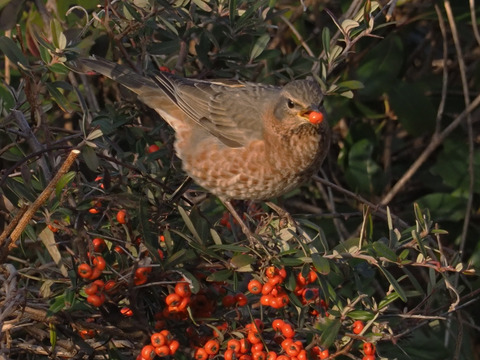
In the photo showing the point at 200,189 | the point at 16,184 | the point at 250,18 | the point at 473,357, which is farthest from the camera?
the point at 473,357

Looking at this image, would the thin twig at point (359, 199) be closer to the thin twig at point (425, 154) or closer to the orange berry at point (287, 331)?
the thin twig at point (425, 154)

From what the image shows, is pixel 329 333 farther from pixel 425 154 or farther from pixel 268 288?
pixel 425 154

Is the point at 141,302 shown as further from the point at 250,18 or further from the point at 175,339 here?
the point at 250,18

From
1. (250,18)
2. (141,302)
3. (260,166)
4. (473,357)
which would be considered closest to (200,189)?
(260,166)

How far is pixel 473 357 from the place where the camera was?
425cm

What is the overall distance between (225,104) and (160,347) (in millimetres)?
1589

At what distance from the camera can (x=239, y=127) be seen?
3658mm

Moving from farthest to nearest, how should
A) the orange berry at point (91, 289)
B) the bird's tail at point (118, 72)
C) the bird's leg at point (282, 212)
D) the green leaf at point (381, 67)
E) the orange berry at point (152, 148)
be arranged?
the green leaf at point (381, 67) < the orange berry at point (152, 148) < the bird's tail at point (118, 72) < the bird's leg at point (282, 212) < the orange berry at point (91, 289)

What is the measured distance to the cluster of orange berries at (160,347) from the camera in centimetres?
246

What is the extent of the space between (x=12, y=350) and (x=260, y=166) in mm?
1308

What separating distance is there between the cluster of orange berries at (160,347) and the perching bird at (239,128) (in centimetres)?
103

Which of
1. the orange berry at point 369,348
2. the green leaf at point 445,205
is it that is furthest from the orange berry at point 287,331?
the green leaf at point 445,205

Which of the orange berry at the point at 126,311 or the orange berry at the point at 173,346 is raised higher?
the orange berry at the point at 126,311

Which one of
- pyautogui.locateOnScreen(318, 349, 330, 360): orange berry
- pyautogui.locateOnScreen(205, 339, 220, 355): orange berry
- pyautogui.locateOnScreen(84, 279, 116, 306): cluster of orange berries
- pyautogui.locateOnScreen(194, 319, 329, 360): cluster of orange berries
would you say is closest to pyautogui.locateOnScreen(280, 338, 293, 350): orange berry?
pyautogui.locateOnScreen(194, 319, 329, 360): cluster of orange berries
